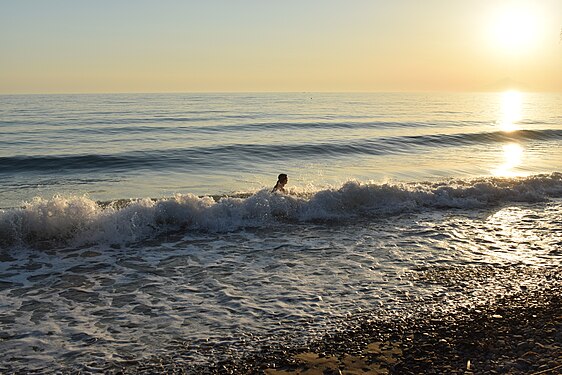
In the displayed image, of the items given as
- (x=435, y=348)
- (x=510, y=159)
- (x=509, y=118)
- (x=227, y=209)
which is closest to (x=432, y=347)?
(x=435, y=348)

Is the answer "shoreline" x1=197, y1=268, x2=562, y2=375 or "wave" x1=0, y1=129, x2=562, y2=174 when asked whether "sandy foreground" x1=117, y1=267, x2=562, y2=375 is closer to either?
"shoreline" x1=197, y1=268, x2=562, y2=375

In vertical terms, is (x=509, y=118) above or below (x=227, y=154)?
above

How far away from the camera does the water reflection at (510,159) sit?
2368cm

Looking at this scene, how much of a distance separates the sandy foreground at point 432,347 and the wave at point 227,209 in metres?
6.11

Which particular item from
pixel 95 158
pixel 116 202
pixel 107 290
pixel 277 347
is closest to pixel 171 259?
pixel 107 290

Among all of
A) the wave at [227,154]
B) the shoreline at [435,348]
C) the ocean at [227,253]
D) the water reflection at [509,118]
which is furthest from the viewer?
the water reflection at [509,118]

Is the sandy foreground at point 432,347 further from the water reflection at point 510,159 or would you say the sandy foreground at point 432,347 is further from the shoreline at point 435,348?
the water reflection at point 510,159

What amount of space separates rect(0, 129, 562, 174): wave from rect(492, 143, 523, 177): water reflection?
2981mm

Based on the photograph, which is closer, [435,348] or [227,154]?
[435,348]

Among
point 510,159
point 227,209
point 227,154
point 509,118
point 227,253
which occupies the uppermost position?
point 509,118

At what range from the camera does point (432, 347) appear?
584cm

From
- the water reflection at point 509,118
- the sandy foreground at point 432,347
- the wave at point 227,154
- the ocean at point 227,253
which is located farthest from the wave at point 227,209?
the water reflection at point 509,118

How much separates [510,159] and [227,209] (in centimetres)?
2139

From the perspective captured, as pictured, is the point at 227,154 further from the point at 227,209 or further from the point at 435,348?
the point at 435,348
